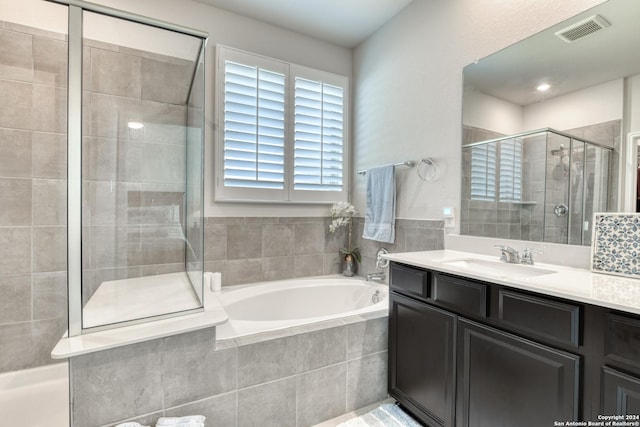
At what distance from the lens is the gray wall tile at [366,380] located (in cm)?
173

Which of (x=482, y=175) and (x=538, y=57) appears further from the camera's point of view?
(x=482, y=175)

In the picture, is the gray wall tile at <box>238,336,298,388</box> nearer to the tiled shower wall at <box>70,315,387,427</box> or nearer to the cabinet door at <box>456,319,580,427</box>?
the tiled shower wall at <box>70,315,387,427</box>

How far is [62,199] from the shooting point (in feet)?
6.52

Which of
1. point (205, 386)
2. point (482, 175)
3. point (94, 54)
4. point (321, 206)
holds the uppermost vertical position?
point (94, 54)

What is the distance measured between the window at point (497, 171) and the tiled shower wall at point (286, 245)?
1.26ft

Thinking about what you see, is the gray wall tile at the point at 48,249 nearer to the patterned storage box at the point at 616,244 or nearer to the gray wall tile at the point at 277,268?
the gray wall tile at the point at 277,268

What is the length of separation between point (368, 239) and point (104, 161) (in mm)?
2167

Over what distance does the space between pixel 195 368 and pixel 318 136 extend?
2.22m

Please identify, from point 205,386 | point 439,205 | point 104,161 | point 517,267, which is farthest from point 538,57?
point 104,161

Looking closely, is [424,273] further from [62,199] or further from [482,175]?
[62,199]

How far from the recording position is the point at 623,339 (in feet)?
2.87

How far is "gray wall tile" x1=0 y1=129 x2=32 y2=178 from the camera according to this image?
1858 mm

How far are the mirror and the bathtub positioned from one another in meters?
2.64

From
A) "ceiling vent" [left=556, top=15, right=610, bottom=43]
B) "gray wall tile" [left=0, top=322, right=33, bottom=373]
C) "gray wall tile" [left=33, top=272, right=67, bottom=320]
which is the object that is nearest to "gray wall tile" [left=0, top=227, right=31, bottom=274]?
"gray wall tile" [left=33, top=272, right=67, bottom=320]
